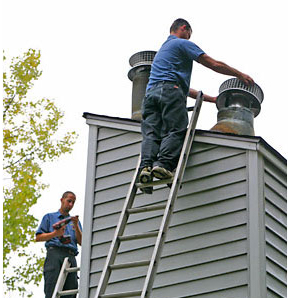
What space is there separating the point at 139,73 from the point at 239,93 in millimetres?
1756

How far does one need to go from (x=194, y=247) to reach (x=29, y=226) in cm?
647

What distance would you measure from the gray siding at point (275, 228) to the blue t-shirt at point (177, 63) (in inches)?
53.9

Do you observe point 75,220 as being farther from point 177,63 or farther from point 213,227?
point 177,63

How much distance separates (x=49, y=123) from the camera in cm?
1520

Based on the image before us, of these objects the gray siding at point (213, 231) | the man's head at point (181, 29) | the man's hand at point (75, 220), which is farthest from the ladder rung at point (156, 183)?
the man's hand at point (75, 220)

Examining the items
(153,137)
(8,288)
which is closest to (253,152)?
(153,137)

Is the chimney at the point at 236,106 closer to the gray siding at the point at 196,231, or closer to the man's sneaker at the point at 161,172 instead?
the gray siding at the point at 196,231

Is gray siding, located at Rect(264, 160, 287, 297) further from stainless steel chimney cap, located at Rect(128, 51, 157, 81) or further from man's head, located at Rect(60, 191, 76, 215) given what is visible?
man's head, located at Rect(60, 191, 76, 215)

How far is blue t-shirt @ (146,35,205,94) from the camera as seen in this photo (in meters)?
8.16

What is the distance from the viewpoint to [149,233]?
7086 mm

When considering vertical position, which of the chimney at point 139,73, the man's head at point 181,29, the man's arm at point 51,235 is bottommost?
the man's arm at point 51,235

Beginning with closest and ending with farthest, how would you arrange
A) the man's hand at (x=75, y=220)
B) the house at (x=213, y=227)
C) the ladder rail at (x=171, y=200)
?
the ladder rail at (x=171, y=200), the house at (x=213, y=227), the man's hand at (x=75, y=220)

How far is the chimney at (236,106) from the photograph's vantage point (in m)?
9.12

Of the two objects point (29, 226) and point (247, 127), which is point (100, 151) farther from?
point (29, 226)
